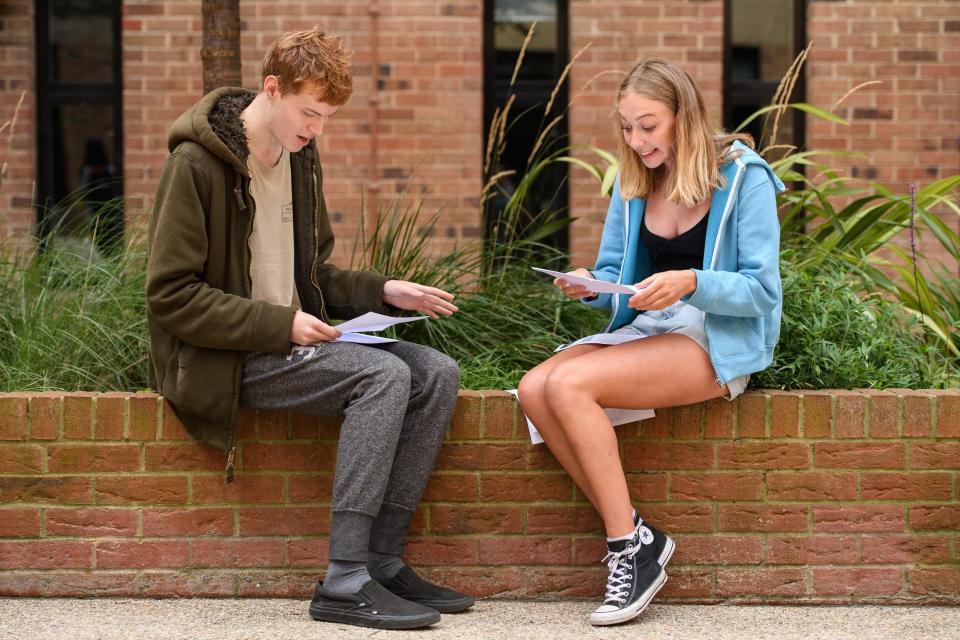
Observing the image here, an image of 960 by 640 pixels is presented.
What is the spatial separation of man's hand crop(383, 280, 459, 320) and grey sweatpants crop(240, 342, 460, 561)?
4.7 inches

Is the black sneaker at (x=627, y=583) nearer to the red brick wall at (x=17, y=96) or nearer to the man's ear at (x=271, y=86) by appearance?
the man's ear at (x=271, y=86)

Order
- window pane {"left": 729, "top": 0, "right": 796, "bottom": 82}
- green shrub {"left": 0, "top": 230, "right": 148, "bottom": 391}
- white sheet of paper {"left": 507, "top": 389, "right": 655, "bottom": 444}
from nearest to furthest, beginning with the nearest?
white sheet of paper {"left": 507, "top": 389, "right": 655, "bottom": 444}
green shrub {"left": 0, "top": 230, "right": 148, "bottom": 391}
window pane {"left": 729, "top": 0, "right": 796, "bottom": 82}

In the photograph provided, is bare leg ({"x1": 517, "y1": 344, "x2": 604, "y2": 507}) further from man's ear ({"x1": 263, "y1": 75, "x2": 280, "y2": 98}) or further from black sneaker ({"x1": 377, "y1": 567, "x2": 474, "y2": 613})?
man's ear ({"x1": 263, "y1": 75, "x2": 280, "y2": 98})

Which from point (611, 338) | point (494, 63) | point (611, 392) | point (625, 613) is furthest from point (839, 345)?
point (494, 63)

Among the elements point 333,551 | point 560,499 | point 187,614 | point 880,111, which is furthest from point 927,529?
point 880,111

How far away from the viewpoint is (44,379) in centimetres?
362

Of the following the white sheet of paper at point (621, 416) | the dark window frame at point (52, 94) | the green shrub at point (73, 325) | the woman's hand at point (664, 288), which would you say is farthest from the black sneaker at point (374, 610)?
the dark window frame at point (52, 94)

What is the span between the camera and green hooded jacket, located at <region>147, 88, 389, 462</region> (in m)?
3.06

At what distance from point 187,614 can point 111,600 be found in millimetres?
279

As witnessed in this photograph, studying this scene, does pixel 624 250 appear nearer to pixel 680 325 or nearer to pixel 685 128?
pixel 680 325

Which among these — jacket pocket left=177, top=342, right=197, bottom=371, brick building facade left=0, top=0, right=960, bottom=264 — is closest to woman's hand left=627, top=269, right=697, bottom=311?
jacket pocket left=177, top=342, right=197, bottom=371

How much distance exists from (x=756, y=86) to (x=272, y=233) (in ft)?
14.5

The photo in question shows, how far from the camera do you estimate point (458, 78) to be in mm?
6688

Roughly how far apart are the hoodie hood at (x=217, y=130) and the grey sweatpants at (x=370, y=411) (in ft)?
1.70
